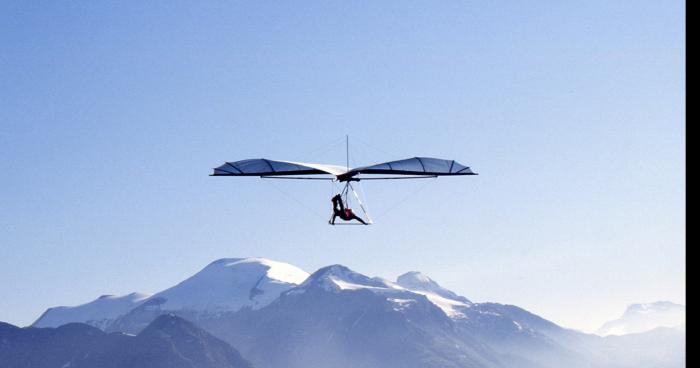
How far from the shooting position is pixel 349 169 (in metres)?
84.0

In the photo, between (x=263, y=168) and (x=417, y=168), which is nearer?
(x=263, y=168)

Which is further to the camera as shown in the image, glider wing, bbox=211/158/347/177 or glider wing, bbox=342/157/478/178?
glider wing, bbox=342/157/478/178

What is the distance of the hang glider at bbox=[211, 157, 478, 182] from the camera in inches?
3083

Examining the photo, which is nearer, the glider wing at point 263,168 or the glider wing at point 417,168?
the glider wing at point 263,168

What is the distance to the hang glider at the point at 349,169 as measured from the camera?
257 ft
